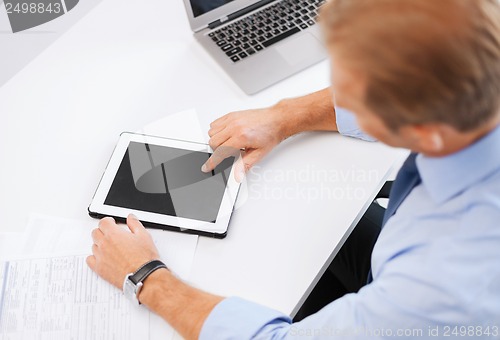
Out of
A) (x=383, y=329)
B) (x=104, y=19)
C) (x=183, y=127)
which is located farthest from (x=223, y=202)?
(x=104, y=19)

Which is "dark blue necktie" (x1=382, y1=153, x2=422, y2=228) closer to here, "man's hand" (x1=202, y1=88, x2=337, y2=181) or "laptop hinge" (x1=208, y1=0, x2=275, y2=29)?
"man's hand" (x1=202, y1=88, x2=337, y2=181)

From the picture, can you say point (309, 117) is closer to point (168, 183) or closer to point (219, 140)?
point (219, 140)

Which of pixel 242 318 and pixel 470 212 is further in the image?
pixel 242 318

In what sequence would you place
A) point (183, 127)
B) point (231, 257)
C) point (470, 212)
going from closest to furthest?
point (470, 212)
point (231, 257)
point (183, 127)

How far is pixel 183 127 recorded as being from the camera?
3.83 feet

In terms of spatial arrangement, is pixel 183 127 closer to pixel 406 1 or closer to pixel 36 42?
pixel 36 42

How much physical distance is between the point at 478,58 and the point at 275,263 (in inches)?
19.7

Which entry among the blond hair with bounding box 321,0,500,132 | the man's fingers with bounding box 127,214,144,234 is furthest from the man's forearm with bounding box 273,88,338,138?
the blond hair with bounding box 321,0,500,132

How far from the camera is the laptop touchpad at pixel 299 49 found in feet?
4.23

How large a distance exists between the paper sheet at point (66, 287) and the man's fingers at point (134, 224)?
3 centimetres

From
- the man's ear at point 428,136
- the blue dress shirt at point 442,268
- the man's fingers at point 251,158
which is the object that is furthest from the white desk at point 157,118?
the man's ear at point 428,136

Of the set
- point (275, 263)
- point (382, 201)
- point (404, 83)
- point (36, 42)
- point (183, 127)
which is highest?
point (404, 83)

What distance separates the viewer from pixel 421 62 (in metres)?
0.63

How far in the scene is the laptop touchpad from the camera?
50.7 inches
